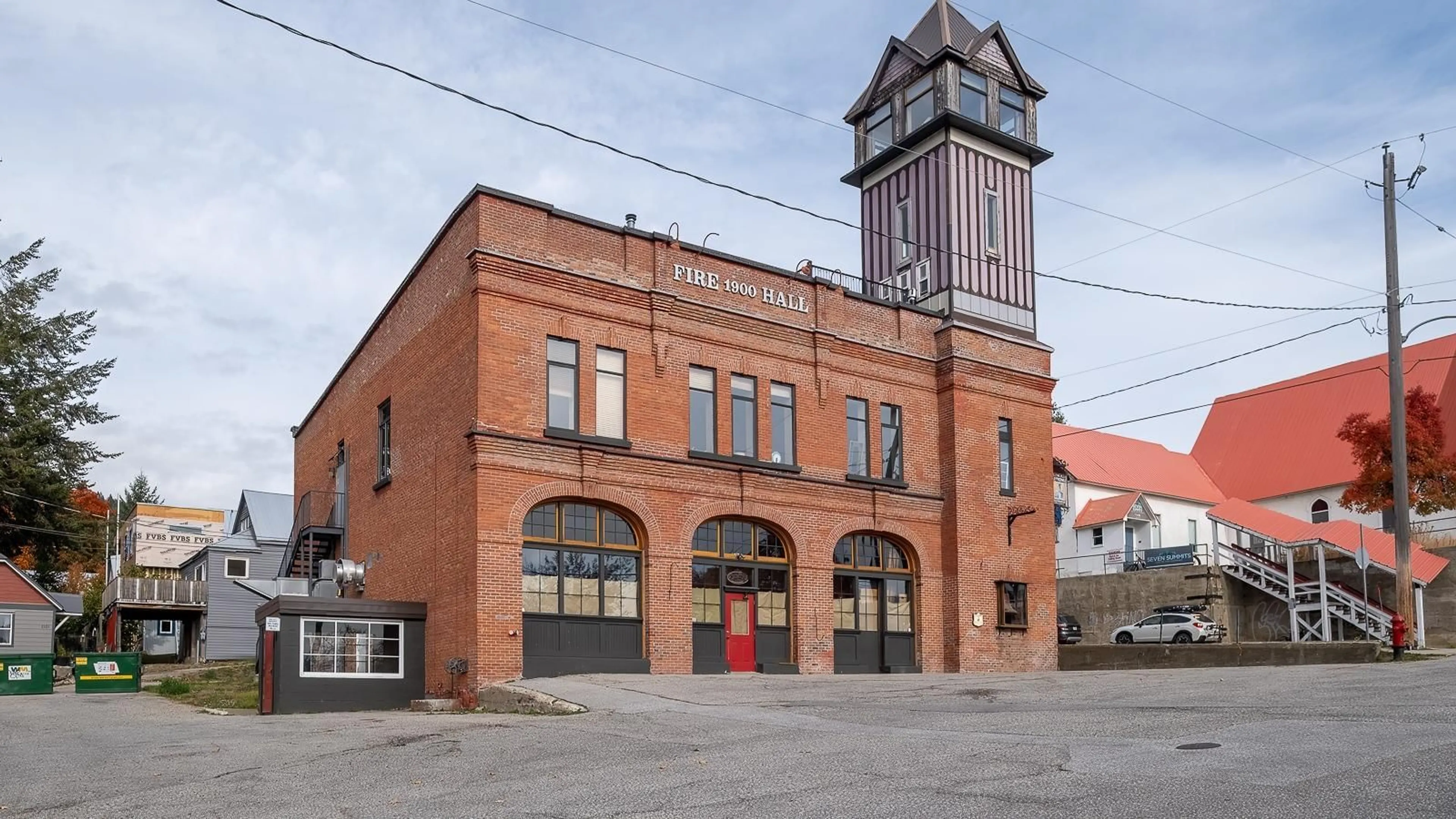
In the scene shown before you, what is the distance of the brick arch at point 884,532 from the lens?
2903cm

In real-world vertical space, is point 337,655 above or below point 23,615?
above

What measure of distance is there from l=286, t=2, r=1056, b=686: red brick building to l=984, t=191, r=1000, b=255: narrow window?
2.6 inches

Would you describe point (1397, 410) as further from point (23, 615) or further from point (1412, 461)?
point (23, 615)

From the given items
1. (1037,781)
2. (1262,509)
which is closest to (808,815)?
(1037,781)

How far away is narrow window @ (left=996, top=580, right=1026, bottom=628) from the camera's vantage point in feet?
103

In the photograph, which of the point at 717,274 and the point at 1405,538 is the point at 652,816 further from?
the point at 1405,538

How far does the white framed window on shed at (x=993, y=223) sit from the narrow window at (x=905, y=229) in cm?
196

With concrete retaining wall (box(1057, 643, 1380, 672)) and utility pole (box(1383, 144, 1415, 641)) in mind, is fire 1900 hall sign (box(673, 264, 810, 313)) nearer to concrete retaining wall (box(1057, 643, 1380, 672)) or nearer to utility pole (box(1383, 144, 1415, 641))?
concrete retaining wall (box(1057, 643, 1380, 672))

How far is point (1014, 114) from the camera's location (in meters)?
35.3

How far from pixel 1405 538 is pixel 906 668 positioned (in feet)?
38.1

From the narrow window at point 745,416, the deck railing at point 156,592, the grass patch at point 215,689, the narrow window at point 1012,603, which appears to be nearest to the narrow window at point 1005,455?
the narrow window at point 1012,603

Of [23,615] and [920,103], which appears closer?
[920,103]

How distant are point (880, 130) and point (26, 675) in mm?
28294

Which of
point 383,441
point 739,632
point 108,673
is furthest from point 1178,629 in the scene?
point 108,673
